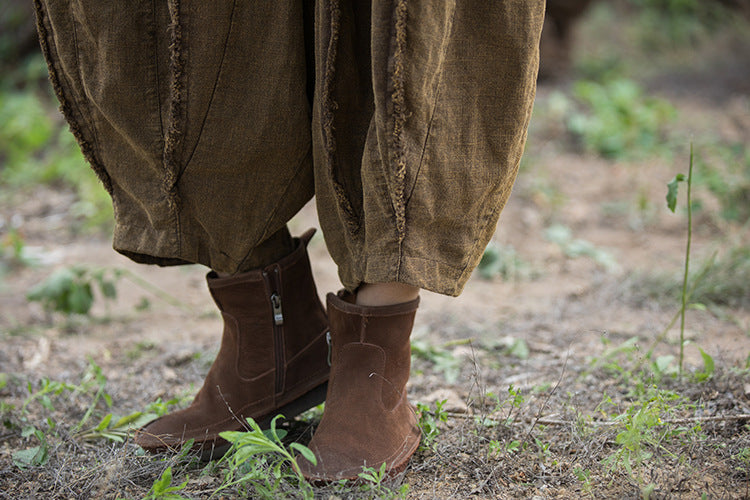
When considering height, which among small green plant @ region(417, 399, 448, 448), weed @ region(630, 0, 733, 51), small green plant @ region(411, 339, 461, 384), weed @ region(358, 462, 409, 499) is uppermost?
weed @ region(630, 0, 733, 51)

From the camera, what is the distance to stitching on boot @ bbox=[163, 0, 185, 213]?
0.98 meters

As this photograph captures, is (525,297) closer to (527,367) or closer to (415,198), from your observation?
(527,367)

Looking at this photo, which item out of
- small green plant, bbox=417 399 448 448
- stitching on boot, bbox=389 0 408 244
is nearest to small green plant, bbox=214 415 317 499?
small green plant, bbox=417 399 448 448

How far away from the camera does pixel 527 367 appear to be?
1742mm

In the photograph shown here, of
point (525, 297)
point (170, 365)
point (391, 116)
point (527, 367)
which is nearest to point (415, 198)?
point (391, 116)

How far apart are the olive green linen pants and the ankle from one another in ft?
0.11

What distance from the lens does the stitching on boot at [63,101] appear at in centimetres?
105

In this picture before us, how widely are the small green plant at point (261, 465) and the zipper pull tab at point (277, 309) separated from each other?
224 millimetres

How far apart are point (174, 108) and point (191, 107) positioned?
0.03 metres

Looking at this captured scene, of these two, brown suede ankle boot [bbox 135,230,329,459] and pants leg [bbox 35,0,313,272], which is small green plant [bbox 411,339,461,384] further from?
pants leg [bbox 35,0,313,272]

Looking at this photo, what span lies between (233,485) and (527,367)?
92 cm

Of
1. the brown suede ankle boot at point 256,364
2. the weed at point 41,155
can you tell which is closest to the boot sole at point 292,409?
the brown suede ankle boot at point 256,364

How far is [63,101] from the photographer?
108 cm

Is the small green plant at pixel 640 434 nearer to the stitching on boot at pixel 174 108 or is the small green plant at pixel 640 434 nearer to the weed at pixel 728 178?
the stitching on boot at pixel 174 108
